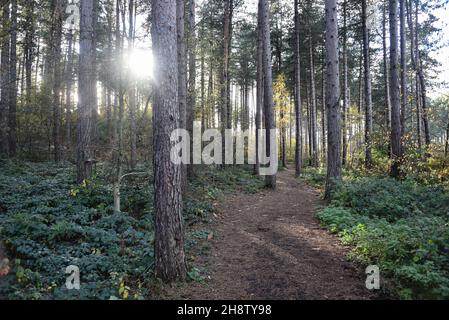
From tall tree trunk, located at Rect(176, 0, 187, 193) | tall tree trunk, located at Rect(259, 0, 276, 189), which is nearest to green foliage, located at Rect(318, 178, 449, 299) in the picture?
tall tree trunk, located at Rect(176, 0, 187, 193)

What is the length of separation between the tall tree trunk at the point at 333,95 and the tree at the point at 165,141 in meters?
7.63

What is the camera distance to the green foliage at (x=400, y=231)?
462 cm

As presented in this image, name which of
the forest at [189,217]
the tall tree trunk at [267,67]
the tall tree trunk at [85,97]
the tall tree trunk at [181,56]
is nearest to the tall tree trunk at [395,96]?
the forest at [189,217]

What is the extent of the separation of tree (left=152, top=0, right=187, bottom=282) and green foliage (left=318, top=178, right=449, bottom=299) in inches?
142

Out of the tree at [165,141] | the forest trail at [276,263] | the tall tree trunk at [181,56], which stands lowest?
the forest trail at [276,263]

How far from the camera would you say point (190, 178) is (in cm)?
1352

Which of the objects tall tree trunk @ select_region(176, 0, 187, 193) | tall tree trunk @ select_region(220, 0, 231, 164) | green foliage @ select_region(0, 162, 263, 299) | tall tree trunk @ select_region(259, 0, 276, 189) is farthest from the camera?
tall tree trunk @ select_region(220, 0, 231, 164)

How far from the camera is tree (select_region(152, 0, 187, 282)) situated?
503cm

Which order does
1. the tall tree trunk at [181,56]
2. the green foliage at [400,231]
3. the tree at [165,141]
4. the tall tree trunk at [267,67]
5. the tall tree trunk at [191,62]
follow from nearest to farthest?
the green foliage at [400,231], the tree at [165,141], the tall tree trunk at [181,56], the tall tree trunk at [191,62], the tall tree trunk at [267,67]

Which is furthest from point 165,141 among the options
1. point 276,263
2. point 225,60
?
point 225,60

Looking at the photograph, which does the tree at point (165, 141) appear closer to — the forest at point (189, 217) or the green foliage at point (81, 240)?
the forest at point (189, 217)

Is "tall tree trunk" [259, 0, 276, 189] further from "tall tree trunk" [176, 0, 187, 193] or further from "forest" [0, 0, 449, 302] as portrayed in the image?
"tall tree trunk" [176, 0, 187, 193]

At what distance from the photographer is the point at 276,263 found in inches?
238

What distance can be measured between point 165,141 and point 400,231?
503 centimetres
